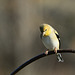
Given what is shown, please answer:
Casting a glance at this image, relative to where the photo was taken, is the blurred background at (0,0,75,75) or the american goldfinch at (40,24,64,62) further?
the blurred background at (0,0,75,75)

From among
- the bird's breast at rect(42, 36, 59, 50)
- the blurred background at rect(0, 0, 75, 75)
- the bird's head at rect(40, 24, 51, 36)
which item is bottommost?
the blurred background at rect(0, 0, 75, 75)

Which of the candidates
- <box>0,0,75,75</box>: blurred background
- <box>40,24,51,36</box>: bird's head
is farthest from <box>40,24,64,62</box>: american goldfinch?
<box>0,0,75,75</box>: blurred background

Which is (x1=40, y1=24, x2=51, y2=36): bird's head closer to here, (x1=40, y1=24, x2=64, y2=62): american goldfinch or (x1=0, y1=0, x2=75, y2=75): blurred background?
(x1=40, y1=24, x2=64, y2=62): american goldfinch

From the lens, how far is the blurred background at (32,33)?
9145mm

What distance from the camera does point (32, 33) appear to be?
1005 centimetres

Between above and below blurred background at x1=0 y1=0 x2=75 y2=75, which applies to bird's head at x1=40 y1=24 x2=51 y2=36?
above

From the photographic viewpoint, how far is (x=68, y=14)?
1073cm

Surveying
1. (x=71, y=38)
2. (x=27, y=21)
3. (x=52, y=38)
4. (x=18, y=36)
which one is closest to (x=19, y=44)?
(x=18, y=36)

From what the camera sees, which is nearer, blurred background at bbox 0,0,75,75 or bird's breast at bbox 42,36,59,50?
bird's breast at bbox 42,36,59,50

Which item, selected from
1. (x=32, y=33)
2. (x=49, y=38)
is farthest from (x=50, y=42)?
(x=32, y=33)

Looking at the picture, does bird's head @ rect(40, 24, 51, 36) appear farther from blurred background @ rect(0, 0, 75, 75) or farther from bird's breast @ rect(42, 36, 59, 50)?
blurred background @ rect(0, 0, 75, 75)

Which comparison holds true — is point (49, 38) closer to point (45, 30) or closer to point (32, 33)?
point (45, 30)

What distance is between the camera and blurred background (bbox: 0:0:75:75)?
9145mm

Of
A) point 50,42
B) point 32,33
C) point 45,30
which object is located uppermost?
point 45,30
